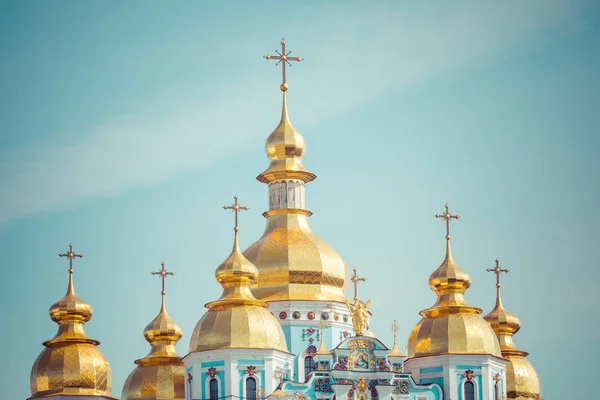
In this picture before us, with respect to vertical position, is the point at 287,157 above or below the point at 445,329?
above

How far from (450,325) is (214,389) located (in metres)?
10.5

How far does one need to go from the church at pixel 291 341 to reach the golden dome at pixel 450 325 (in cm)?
4

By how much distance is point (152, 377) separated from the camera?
94.8 m

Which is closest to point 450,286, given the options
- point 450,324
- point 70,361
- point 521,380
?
point 450,324

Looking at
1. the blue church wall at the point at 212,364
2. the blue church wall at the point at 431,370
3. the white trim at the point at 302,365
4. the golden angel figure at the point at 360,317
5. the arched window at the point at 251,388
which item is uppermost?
the golden angel figure at the point at 360,317

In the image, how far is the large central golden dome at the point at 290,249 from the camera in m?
94.0

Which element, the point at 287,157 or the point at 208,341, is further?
the point at 287,157

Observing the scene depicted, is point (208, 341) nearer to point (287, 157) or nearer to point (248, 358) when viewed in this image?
point (248, 358)

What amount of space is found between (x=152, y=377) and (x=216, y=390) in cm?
758

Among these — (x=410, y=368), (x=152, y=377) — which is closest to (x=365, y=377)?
(x=410, y=368)

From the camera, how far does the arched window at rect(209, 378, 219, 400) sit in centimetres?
8781

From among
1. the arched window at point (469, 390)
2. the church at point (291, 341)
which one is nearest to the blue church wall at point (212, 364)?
the church at point (291, 341)

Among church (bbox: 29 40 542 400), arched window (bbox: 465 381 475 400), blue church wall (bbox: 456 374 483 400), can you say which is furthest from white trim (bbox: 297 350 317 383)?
arched window (bbox: 465 381 475 400)

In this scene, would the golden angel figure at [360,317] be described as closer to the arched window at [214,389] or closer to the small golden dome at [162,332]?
the arched window at [214,389]
